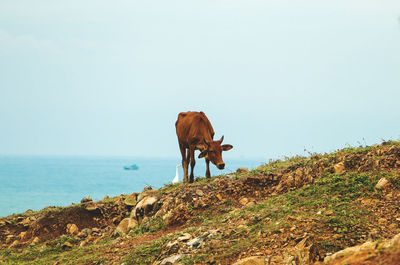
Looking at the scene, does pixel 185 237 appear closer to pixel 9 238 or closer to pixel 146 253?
pixel 146 253

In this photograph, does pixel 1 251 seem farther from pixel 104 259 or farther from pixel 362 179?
pixel 362 179

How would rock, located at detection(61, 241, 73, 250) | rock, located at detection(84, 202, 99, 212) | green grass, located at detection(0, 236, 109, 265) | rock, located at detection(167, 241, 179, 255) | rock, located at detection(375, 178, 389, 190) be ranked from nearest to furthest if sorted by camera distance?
rock, located at detection(167, 241, 179, 255), rock, located at detection(375, 178, 389, 190), green grass, located at detection(0, 236, 109, 265), rock, located at detection(61, 241, 73, 250), rock, located at detection(84, 202, 99, 212)

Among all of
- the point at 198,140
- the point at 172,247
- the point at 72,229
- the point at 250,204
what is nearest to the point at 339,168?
the point at 250,204

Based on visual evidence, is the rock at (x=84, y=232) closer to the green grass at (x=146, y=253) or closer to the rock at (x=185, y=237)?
the green grass at (x=146, y=253)

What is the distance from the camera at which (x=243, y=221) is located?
1036cm

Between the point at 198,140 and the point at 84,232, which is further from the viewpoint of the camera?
the point at 198,140

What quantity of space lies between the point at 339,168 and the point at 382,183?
2.18m

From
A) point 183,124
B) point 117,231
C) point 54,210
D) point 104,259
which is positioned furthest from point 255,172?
point 54,210

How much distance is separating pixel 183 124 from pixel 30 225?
6.63 metres

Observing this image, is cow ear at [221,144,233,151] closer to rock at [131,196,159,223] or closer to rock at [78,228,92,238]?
rock at [131,196,159,223]

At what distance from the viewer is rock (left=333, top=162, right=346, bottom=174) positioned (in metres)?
12.7

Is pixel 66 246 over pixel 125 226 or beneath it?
beneath

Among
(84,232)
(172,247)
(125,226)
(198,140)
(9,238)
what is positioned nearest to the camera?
(172,247)

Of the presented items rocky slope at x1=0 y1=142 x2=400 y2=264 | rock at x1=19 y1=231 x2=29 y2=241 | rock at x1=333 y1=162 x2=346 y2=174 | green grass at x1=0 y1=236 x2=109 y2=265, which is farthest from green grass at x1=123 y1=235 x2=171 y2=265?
rock at x1=19 y1=231 x2=29 y2=241
